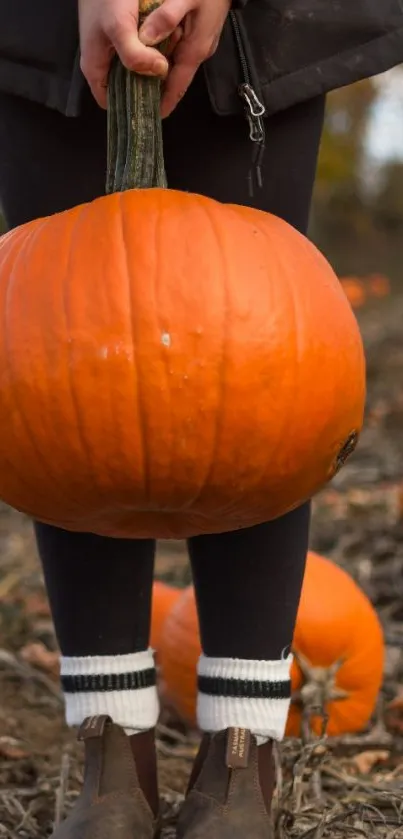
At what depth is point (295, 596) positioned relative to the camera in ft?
4.67

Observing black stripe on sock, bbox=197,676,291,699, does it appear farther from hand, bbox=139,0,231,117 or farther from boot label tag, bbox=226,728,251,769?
hand, bbox=139,0,231,117

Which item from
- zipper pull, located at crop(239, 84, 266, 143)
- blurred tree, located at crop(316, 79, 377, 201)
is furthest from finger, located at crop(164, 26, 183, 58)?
blurred tree, located at crop(316, 79, 377, 201)

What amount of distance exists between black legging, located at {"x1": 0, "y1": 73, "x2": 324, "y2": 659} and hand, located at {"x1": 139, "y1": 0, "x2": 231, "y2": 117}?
0.13 m

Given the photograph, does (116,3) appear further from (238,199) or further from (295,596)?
(295,596)

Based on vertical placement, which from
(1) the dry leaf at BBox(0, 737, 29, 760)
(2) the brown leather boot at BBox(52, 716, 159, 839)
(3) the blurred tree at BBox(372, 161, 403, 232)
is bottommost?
(1) the dry leaf at BBox(0, 737, 29, 760)

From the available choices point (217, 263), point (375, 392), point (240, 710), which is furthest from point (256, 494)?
point (375, 392)

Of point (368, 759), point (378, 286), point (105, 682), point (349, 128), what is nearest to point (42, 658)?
point (368, 759)

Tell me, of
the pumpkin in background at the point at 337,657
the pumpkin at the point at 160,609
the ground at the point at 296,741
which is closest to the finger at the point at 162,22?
the ground at the point at 296,741

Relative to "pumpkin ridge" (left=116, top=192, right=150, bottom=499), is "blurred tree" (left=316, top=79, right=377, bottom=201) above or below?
above

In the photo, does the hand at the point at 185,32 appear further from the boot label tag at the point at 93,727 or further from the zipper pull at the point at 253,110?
the boot label tag at the point at 93,727

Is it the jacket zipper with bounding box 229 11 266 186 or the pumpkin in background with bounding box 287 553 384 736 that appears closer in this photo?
the jacket zipper with bounding box 229 11 266 186

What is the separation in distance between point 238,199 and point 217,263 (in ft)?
0.94

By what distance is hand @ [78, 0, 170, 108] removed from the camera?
1.11 metres

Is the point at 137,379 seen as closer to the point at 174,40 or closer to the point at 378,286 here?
the point at 174,40
